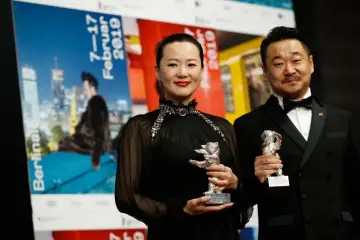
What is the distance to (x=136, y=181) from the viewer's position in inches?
76.7

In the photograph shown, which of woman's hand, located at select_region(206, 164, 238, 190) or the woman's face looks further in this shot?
the woman's face

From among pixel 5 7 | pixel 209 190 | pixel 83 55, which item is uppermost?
pixel 5 7

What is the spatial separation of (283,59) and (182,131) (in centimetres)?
44

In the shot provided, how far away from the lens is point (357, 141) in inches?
86.4

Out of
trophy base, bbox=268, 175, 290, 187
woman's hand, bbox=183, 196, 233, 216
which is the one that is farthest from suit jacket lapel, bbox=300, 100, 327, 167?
woman's hand, bbox=183, 196, 233, 216

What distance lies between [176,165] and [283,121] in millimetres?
423

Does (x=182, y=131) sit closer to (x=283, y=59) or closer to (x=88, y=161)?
(x=283, y=59)

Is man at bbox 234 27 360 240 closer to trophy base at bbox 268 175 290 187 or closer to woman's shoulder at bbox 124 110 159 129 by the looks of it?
trophy base at bbox 268 175 290 187

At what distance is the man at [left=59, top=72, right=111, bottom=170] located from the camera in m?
3.06

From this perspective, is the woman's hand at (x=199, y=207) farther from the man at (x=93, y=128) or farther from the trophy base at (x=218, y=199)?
the man at (x=93, y=128)

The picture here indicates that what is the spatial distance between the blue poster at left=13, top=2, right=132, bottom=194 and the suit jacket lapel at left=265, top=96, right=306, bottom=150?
1.15 metres

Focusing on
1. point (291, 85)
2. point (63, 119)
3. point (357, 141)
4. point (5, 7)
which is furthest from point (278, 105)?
point (5, 7)

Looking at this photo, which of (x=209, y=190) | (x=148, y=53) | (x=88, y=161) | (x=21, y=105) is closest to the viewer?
(x=209, y=190)

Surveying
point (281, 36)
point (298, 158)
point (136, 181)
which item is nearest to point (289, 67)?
point (281, 36)
